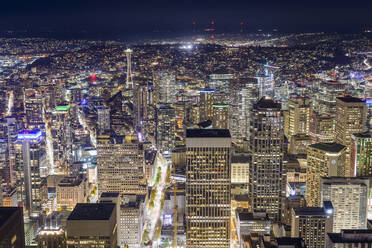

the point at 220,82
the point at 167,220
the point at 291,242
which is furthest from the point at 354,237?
the point at 220,82

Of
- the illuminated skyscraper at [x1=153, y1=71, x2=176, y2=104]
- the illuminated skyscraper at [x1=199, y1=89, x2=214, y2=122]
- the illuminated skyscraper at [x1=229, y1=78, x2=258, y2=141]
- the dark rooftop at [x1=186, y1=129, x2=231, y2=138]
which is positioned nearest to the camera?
the dark rooftop at [x1=186, y1=129, x2=231, y2=138]

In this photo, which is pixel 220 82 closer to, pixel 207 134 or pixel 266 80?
pixel 266 80

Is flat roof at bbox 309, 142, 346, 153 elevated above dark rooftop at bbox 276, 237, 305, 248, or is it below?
above

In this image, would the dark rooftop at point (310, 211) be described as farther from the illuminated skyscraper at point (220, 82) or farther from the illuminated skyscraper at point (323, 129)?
the illuminated skyscraper at point (220, 82)

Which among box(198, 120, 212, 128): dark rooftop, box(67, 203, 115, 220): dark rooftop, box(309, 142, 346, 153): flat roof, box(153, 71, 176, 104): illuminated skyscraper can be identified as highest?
box(153, 71, 176, 104): illuminated skyscraper

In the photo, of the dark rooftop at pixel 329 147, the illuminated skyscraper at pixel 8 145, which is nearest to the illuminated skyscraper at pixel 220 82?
the dark rooftop at pixel 329 147

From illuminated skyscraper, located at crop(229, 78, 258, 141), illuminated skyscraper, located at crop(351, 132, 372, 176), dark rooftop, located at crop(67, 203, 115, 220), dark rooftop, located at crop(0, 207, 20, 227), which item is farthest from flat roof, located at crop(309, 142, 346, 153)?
dark rooftop, located at crop(0, 207, 20, 227)

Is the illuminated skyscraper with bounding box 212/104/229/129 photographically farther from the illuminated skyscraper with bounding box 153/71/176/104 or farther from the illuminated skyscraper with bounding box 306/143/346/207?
the illuminated skyscraper with bounding box 306/143/346/207
